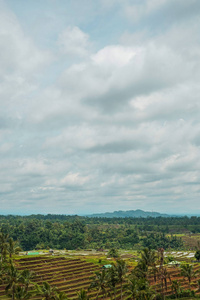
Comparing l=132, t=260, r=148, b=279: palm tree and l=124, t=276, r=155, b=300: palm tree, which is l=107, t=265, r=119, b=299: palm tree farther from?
l=132, t=260, r=148, b=279: palm tree

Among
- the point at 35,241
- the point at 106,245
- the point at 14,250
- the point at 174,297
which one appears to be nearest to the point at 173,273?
the point at 174,297

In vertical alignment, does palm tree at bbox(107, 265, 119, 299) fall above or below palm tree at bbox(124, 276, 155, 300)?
above

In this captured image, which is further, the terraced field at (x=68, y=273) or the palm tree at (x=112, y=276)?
the terraced field at (x=68, y=273)

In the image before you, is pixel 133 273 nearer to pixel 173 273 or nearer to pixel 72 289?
pixel 72 289

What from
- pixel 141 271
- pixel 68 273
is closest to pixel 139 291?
pixel 141 271

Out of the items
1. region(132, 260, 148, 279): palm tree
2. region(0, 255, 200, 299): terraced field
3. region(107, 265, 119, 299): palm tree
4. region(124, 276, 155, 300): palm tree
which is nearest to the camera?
region(124, 276, 155, 300): palm tree

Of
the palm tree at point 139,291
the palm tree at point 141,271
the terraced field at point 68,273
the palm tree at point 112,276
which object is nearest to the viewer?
the palm tree at point 139,291

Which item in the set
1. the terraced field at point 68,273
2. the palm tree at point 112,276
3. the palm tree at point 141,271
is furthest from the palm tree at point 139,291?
the terraced field at point 68,273

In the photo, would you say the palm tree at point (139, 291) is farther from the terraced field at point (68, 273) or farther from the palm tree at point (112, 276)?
the terraced field at point (68, 273)

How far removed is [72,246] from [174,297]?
423 feet

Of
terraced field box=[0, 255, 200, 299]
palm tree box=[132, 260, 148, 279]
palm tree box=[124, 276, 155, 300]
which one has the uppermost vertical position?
palm tree box=[132, 260, 148, 279]

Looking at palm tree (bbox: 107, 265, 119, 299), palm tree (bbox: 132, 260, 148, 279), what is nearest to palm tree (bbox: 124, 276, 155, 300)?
palm tree (bbox: 107, 265, 119, 299)

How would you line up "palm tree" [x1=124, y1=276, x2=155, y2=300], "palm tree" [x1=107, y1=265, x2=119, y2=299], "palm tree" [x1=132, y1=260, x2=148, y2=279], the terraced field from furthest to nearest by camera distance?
the terraced field, "palm tree" [x1=132, y1=260, x2=148, y2=279], "palm tree" [x1=107, y1=265, x2=119, y2=299], "palm tree" [x1=124, y1=276, x2=155, y2=300]

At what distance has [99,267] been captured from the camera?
10188 centimetres
